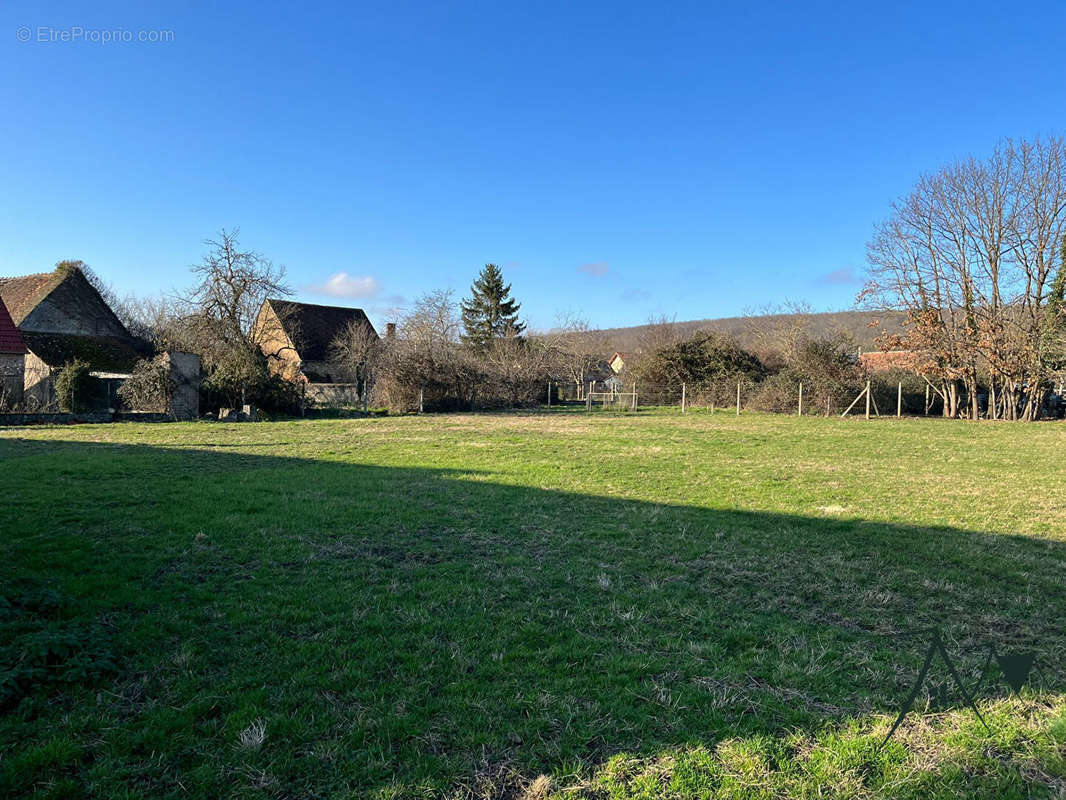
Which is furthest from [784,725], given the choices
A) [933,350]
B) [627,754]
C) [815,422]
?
[933,350]

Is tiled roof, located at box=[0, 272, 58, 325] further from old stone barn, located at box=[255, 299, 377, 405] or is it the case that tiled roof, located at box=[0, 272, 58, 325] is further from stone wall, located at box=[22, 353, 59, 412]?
old stone barn, located at box=[255, 299, 377, 405]

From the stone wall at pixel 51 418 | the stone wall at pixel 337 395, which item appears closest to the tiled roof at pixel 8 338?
the stone wall at pixel 51 418

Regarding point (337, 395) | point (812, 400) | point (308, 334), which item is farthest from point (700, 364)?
point (308, 334)

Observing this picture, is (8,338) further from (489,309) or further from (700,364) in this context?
(489,309)

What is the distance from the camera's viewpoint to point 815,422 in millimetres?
21906

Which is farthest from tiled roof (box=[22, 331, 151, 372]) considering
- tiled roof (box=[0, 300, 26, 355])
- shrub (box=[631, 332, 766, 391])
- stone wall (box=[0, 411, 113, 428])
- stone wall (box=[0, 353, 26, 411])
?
shrub (box=[631, 332, 766, 391])

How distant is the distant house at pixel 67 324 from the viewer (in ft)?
73.9

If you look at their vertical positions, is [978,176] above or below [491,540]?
above

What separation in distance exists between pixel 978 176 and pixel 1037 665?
28.6 m

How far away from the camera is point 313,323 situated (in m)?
37.6

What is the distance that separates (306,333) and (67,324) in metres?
12.7

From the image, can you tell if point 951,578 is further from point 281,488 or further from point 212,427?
point 212,427

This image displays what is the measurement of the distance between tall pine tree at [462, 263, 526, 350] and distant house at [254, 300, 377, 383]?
1204 centimetres

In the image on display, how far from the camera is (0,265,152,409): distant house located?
73.9 ft
